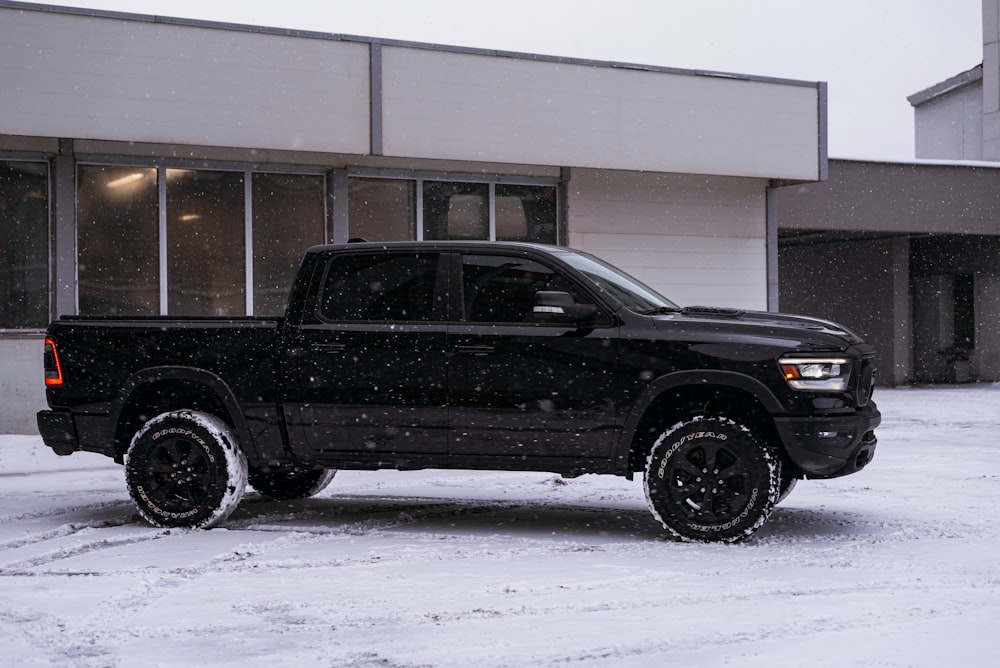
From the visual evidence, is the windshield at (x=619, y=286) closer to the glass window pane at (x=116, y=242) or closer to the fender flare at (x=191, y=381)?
the fender flare at (x=191, y=381)

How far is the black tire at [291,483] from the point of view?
9.73 metres

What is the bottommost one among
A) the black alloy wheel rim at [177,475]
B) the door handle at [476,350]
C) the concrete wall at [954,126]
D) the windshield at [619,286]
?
the black alloy wheel rim at [177,475]

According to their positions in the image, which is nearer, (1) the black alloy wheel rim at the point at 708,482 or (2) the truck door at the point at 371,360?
(1) the black alloy wheel rim at the point at 708,482

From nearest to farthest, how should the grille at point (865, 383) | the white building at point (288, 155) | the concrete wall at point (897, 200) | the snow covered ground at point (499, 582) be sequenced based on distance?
the snow covered ground at point (499, 582)
the grille at point (865, 383)
the white building at point (288, 155)
the concrete wall at point (897, 200)

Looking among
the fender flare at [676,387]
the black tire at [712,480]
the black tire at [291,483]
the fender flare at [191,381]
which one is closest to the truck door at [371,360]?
the fender flare at [191,381]

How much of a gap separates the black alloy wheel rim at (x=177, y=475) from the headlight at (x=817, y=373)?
385 cm

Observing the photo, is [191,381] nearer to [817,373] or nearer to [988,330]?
[817,373]

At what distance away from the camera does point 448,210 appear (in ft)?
57.9

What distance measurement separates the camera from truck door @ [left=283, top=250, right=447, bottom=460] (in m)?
7.91

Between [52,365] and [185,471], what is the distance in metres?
1.27

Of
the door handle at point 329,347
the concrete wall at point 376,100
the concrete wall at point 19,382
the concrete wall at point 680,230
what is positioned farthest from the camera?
the concrete wall at point 680,230

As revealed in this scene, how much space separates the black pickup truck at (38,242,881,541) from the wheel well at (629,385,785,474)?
0.01 metres

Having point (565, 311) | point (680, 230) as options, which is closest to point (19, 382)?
point (680, 230)

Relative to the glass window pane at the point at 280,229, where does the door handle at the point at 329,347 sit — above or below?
below
